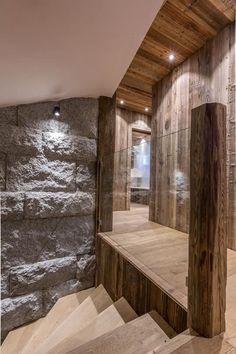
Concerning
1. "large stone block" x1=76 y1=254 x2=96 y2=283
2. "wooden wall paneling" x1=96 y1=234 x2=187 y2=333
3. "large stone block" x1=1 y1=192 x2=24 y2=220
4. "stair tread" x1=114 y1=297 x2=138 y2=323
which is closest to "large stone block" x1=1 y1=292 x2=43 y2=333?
"large stone block" x1=76 y1=254 x2=96 y2=283

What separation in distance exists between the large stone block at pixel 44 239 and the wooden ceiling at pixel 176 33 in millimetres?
2051

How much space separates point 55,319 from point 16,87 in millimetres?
2087

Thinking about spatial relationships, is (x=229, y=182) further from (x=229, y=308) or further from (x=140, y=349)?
(x=140, y=349)

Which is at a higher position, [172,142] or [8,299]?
[172,142]

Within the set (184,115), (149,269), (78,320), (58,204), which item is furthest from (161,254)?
(184,115)

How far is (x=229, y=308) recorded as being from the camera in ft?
3.59

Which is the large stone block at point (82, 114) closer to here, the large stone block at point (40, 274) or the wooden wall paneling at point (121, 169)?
the wooden wall paneling at point (121, 169)

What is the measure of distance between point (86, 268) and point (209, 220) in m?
1.73

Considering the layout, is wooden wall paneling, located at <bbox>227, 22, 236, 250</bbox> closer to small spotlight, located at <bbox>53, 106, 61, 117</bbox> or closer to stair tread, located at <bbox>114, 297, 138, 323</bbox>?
stair tread, located at <bbox>114, 297, 138, 323</bbox>

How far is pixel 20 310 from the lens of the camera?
6.18 feet

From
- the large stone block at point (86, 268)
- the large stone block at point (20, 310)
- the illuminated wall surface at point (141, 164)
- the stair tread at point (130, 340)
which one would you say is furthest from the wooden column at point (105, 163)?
the stair tread at point (130, 340)

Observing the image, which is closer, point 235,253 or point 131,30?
point 131,30

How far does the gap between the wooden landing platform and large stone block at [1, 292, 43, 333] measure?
632 millimetres

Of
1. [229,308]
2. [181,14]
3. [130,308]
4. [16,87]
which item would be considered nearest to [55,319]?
[130,308]
